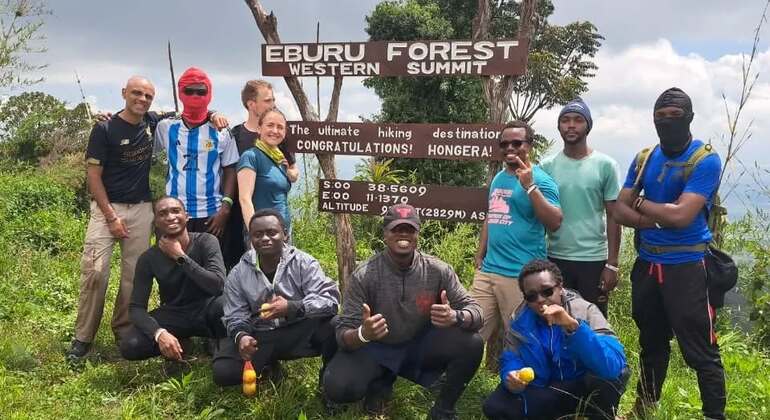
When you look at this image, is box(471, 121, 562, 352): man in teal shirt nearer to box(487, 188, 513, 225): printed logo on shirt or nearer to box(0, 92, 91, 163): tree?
box(487, 188, 513, 225): printed logo on shirt

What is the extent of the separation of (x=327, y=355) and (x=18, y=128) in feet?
46.0

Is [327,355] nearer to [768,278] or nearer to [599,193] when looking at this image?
[599,193]

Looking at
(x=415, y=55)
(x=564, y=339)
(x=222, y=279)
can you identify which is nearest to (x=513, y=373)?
(x=564, y=339)

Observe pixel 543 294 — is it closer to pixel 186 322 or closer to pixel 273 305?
pixel 273 305

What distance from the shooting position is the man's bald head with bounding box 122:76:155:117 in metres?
4.40

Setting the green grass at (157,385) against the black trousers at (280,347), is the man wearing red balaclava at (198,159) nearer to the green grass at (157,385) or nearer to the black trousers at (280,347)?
the black trousers at (280,347)

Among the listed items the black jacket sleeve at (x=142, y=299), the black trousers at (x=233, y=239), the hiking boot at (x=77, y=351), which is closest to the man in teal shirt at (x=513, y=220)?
the black trousers at (x=233, y=239)

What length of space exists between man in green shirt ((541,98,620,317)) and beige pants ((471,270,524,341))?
Answer: 0.36 m

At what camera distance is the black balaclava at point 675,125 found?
10.6 ft

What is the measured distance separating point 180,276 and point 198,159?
2.83 feet

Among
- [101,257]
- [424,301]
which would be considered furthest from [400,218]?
[101,257]

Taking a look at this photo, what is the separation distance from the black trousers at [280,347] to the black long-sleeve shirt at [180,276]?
0.43 m

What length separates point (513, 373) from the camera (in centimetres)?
322

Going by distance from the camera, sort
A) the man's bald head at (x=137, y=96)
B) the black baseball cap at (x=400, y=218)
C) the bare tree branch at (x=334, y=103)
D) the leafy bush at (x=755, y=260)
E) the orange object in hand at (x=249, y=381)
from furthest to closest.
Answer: the leafy bush at (x=755, y=260) → the bare tree branch at (x=334, y=103) → the man's bald head at (x=137, y=96) → the orange object in hand at (x=249, y=381) → the black baseball cap at (x=400, y=218)
